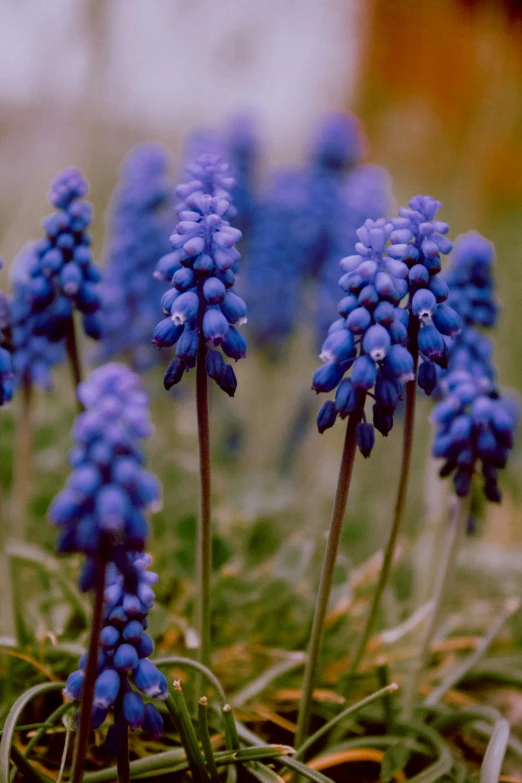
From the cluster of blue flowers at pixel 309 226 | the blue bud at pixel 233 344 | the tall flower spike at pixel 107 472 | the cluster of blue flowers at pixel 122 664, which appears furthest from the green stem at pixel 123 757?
the cluster of blue flowers at pixel 309 226

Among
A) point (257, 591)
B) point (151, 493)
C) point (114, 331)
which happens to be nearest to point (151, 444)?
point (114, 331)

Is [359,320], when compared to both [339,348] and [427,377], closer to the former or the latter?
[339,348]

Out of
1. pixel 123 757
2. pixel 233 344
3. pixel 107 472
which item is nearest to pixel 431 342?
pixel 233 344

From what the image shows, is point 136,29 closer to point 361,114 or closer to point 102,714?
point 361,114

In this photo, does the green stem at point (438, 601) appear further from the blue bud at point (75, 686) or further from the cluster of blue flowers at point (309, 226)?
the cluster of blue flowers at point (309, 226)

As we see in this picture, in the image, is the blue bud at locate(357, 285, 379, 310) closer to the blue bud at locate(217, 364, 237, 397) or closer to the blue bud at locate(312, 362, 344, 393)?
the blue bud at locate(312, 362, 344, 393)
